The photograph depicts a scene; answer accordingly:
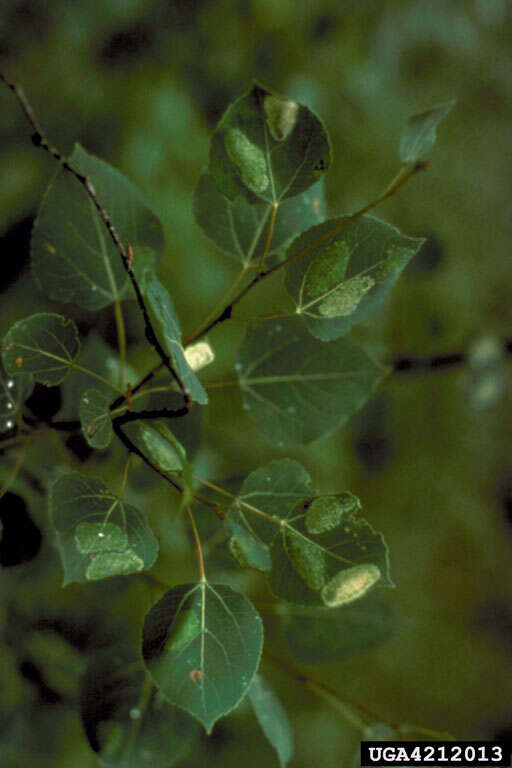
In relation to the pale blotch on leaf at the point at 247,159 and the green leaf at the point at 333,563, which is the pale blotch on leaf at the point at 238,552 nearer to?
the green leaf at the point at 333,563

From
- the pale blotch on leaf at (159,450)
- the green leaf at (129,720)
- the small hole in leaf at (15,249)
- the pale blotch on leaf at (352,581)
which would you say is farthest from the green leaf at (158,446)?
the small hole in leaf at (15,249)

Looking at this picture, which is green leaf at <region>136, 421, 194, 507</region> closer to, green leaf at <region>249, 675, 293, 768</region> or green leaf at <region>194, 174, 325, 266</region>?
green leaf at <region>194, 174, 325, 266</region>

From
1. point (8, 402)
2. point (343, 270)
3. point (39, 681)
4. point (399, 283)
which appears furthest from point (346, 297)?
point (399, 283)

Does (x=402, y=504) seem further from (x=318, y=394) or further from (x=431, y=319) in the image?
(x=318, y=394)

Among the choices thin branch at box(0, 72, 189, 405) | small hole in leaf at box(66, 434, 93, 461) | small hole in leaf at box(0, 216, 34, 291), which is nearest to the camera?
thin branch at box(0, 72, 189, 405)

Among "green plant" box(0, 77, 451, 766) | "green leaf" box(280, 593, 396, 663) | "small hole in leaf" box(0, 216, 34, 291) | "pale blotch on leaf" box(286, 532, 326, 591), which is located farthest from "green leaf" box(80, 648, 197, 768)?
"small hole in leaf" box(0, 216, 34, 291)

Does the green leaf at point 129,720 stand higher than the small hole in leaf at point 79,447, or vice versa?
the small hole in leaf at point 79,447
